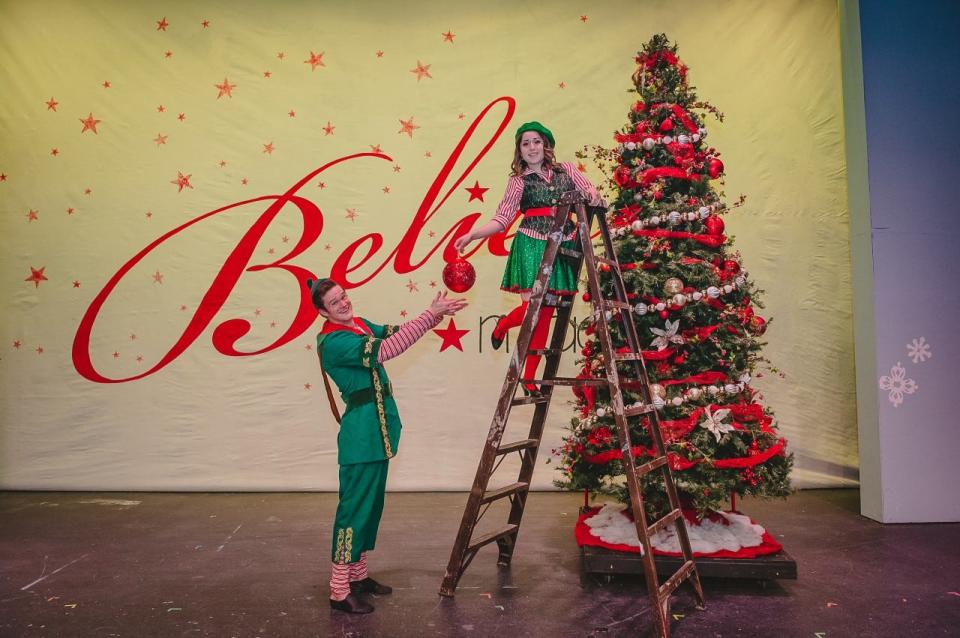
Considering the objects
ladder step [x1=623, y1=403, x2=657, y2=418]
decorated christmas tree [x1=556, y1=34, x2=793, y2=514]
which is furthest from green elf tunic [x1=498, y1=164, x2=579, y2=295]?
ladder step [x1=623, y1=403, x2=657, y2=418]

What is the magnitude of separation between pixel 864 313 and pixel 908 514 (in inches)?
44.6

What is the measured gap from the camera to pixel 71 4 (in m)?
4.87

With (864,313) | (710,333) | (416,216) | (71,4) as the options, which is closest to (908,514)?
(864,313)

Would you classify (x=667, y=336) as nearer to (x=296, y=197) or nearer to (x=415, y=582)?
(x=415, y=582)

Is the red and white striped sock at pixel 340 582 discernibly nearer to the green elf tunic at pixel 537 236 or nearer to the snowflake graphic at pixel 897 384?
the green elf tunic at pixel 537 236

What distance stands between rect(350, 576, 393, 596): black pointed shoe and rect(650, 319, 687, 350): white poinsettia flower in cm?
155

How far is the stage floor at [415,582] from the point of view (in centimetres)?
239

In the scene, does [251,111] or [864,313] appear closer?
[864,313]

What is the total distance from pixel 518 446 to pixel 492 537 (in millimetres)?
403

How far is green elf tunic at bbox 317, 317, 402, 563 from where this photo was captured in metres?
2.55

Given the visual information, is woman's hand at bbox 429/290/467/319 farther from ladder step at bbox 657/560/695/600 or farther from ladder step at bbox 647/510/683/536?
ladder step at bbox 657/560/695/600

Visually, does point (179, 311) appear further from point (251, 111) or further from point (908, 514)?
point (908, 514)

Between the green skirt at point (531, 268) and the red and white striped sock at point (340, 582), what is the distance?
1292 mm

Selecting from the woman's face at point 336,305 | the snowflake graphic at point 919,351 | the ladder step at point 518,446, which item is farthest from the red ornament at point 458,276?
the snowflake graphic at point 919,351
